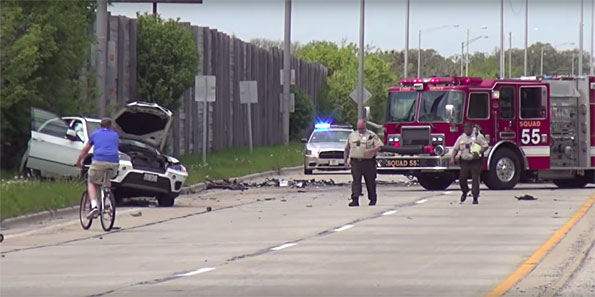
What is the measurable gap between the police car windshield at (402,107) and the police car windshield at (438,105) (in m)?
0.25

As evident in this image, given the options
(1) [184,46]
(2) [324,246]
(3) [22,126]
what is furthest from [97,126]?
(1) [184,46]

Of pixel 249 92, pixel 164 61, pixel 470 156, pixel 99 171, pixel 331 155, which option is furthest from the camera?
pixel 249 92

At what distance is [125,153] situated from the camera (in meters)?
25.8

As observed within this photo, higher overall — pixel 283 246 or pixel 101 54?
pixel 101 54

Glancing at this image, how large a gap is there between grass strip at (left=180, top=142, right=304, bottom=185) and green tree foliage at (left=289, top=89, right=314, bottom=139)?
11.2 metres

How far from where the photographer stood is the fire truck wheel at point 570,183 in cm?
3319

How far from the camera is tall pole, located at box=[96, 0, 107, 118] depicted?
30719mm

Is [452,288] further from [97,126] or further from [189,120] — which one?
[189,120]

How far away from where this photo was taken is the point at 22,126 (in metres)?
31.1

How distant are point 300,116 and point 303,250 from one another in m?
50.9

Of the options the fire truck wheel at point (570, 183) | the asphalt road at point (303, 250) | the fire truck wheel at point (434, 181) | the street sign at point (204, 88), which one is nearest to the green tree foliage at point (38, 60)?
the asphalt road at point (303, 250)

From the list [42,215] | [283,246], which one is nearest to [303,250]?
[283,246]

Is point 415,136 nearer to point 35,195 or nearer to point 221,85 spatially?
point 35,195

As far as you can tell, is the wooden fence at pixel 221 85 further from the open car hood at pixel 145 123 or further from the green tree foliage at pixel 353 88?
the open car hood at pixel 145 123
